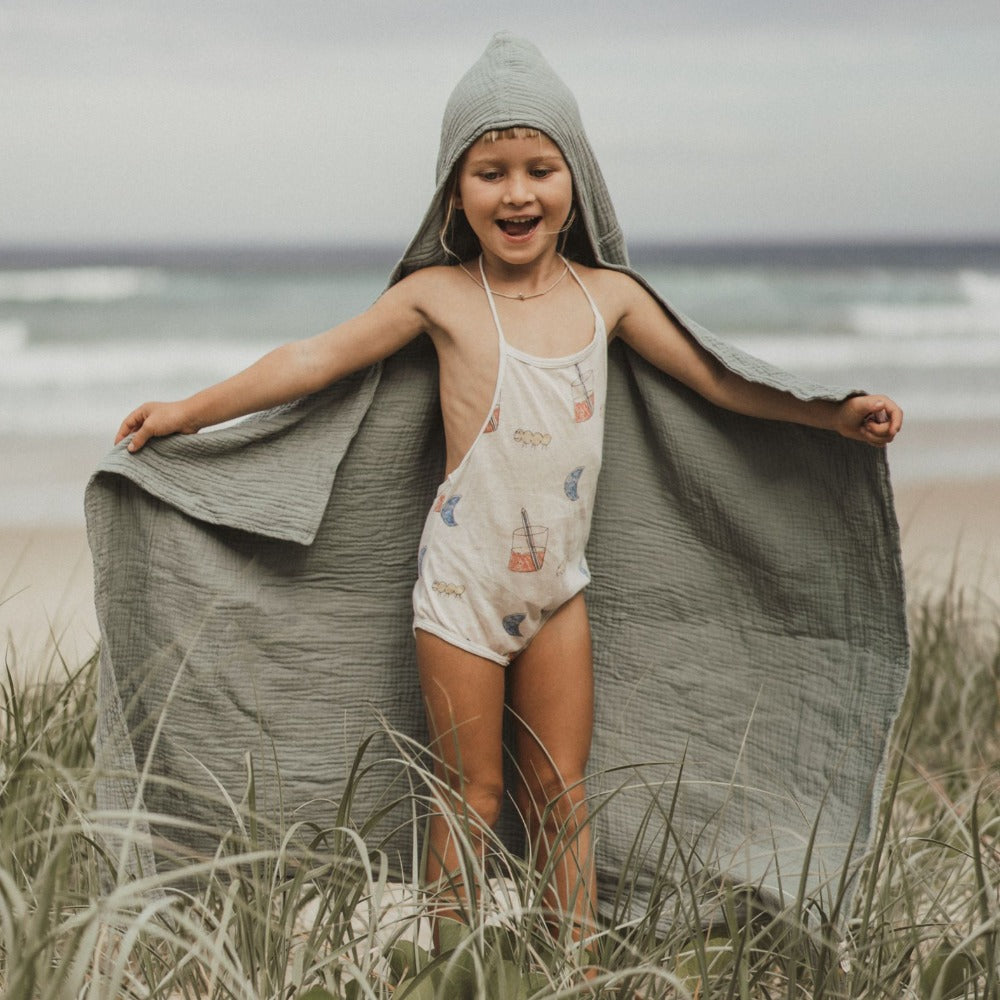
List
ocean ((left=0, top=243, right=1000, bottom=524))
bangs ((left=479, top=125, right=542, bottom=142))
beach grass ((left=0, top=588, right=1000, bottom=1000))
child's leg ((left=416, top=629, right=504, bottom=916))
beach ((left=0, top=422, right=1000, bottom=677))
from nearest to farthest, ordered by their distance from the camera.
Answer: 1. beach grass ((left=0, top=588, right=1000, bottom=1000))
2. bangs ((left=479, top=125, right=542, bottom=142))
3. child's leg ((left=416, top=629, right=504, bottom=916))
4. beach ((left=0, top=422, right=1000, bottom=677))
5. ocean ((left=0, top=243, right=1000, bottom=524))

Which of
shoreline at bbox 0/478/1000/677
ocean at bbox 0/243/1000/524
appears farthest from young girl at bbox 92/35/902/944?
ocean at bbox 0/243/1000/524

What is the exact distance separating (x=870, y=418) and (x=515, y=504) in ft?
1.77

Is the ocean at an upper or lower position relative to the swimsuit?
upper

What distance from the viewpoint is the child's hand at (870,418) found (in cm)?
192

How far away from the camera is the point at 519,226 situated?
196cm

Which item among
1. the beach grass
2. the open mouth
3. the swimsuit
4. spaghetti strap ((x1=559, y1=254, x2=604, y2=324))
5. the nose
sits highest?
the nose

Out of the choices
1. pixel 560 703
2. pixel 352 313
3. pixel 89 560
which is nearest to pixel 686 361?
pixel 560 703

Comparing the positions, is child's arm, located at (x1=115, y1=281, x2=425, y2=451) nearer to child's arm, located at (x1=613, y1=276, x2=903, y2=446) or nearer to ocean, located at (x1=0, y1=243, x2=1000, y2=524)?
child's arm, located at (x1=613, y1=276, x2=903, y2=446)

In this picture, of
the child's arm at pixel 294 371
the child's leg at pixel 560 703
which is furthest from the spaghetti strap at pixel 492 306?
the child's leg at pixel 560 703

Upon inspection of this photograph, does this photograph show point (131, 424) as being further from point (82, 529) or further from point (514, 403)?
point (82, 529)

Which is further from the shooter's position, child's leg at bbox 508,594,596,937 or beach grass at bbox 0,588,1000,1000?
child's leg at bbox 508,594,596,937

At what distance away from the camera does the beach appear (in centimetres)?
361

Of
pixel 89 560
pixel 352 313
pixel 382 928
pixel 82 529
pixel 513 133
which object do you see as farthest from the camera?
pixel 352 313

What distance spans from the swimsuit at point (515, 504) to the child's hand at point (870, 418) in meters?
0.37
